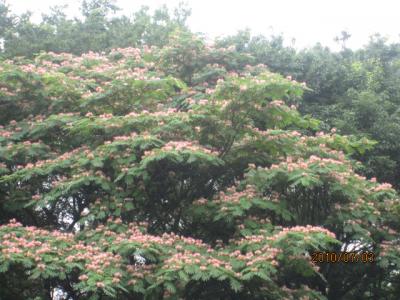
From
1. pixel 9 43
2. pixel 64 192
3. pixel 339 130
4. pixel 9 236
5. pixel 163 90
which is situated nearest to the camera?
pixel 9 236

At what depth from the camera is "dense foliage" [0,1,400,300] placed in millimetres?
7203

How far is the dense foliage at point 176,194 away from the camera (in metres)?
7.20

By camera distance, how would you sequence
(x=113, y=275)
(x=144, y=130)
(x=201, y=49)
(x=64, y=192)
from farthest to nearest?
(x=201, y=49) → (x=144, y=130) → (x=64, y=192) → (x=113, y=275)

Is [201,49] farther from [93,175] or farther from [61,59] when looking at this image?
[93,175]

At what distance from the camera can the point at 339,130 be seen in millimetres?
12750

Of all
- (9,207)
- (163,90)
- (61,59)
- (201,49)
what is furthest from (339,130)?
(9,207)

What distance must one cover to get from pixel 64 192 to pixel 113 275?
5.73 feet
